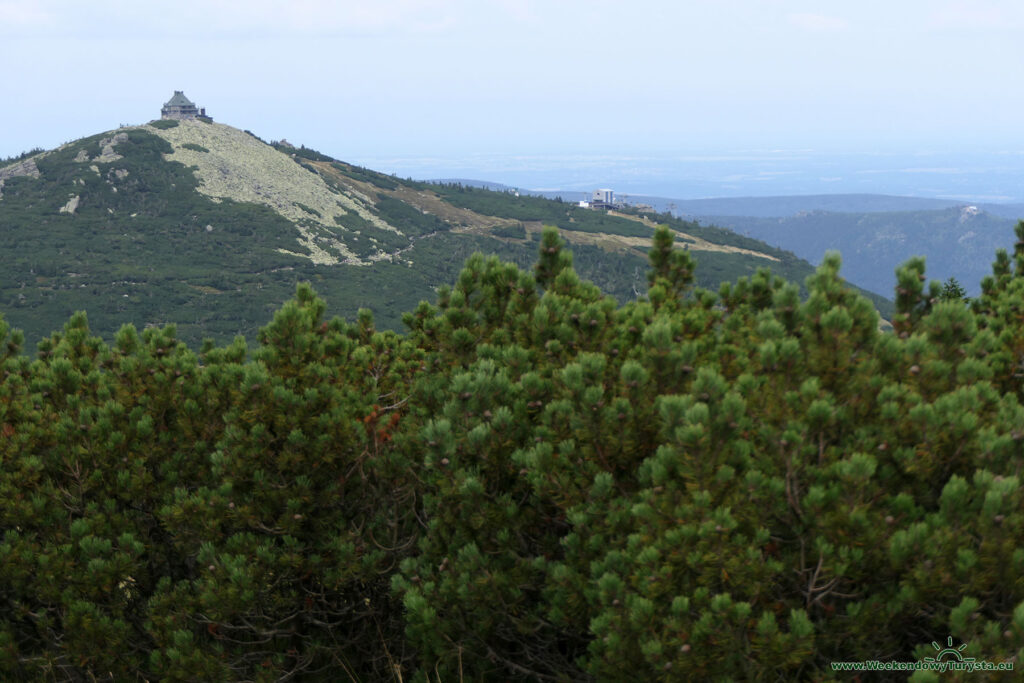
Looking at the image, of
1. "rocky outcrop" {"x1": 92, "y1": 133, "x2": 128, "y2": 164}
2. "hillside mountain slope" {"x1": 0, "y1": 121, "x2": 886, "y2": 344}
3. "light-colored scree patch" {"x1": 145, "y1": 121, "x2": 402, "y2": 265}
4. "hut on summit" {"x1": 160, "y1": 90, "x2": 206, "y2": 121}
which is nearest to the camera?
"hillside mountain slope" {"x1": 0, "y1": 121, "x2": 886, "y2": 344}

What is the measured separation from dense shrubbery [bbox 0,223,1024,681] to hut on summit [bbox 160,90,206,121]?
646 feet

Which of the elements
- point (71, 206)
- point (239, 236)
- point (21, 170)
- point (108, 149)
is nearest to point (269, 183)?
point (108, 149)

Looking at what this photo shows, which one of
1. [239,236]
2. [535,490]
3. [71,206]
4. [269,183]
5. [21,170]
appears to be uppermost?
[21,170]

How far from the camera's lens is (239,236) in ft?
445

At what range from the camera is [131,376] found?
6.12m

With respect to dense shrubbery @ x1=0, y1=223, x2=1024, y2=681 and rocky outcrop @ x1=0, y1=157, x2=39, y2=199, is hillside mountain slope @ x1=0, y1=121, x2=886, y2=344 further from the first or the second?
dense shrubbery @ x1=0, y1=223, x2=1024, y2=681

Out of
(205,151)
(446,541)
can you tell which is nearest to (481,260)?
(446,541)

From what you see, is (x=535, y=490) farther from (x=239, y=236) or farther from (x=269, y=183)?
(x=269, y=183)

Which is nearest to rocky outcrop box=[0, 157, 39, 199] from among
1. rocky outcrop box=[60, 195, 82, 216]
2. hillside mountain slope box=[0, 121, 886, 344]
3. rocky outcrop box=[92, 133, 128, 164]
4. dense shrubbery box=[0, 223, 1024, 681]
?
hillside mountain slope box=[0, 121, 886, 344]

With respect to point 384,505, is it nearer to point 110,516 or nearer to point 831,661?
point 110,516

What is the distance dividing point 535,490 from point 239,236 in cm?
14015

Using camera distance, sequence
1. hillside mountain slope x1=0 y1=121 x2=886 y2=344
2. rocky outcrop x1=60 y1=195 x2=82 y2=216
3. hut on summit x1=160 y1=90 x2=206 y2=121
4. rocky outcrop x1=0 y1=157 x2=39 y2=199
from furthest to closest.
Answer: hut on summit x1=160 y1=90 x2=206 y2=121
rocky outcrop x1=0 y1=157 x2=39 y2=199
rocky outcrop x1=60 y1=195 x2=82 y2=216
hillside mountain slope x1=0 y1=121 x2=886 y2=344

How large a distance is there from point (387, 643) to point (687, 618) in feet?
9.67

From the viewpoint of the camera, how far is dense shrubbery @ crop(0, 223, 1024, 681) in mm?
3775
